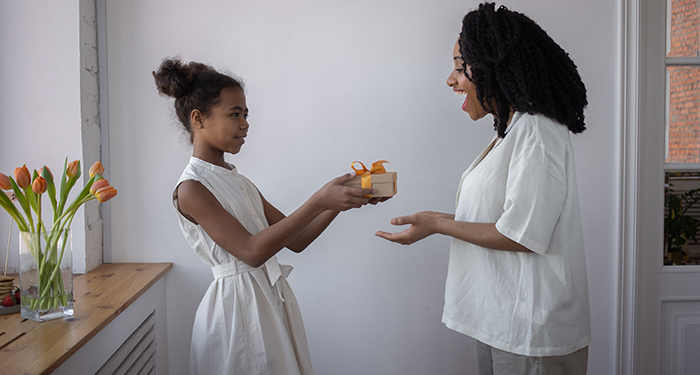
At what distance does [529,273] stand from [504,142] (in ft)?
1.11

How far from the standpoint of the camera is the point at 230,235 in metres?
1.23

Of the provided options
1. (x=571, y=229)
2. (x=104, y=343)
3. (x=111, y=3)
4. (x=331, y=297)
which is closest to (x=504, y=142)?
(x=571, y=229)

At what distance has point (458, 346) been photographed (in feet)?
6.59

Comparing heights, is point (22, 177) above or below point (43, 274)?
above

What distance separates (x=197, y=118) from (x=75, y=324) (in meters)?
0.65

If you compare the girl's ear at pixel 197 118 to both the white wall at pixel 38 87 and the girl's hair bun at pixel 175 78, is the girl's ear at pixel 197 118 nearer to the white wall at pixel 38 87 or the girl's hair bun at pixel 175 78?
the girl's hair bun at pixel 175 78

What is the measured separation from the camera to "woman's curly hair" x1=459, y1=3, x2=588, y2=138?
1158 mm

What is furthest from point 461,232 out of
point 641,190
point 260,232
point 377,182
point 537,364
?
point 641,190

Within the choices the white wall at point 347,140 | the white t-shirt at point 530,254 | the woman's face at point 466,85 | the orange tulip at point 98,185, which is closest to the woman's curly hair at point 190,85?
the orange tulip at point 98,185

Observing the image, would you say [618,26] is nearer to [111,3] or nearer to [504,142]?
[504,142]

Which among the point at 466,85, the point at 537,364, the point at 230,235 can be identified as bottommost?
the point at 537,364

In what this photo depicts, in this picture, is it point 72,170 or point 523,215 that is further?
point 72,170

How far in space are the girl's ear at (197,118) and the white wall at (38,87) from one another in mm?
681

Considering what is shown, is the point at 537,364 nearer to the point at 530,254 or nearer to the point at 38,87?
the point at 530,254
